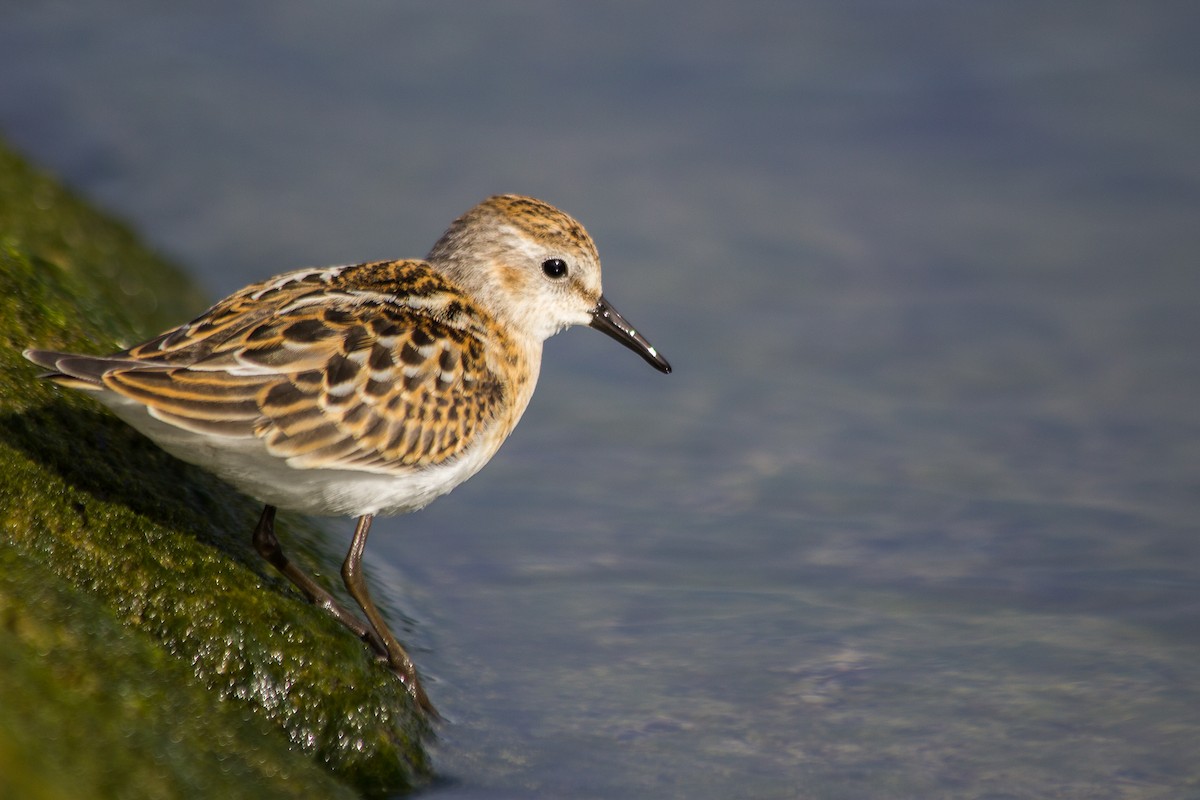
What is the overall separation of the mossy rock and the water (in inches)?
24.6

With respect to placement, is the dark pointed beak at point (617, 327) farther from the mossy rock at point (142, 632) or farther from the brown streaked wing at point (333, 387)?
the mossy rock at point (142, 632)

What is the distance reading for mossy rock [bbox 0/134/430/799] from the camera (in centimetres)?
386

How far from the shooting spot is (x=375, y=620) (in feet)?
19.3

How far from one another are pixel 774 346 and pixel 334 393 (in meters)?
4.94

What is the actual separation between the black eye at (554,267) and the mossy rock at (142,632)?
5.29 feet

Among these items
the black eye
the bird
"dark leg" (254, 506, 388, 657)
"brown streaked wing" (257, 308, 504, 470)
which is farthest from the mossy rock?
the black eye

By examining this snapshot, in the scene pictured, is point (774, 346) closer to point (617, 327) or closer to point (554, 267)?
point (617, 327)

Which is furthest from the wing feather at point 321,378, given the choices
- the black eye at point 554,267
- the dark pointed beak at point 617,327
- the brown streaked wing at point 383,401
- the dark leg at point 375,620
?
the dark pointed beak at point 617,327

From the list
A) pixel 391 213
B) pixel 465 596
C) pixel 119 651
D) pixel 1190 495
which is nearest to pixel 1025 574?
pixel 1190 495

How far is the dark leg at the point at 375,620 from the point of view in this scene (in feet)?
18.9

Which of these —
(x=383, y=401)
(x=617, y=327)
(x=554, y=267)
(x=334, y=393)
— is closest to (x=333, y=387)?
(x=334, y=393)

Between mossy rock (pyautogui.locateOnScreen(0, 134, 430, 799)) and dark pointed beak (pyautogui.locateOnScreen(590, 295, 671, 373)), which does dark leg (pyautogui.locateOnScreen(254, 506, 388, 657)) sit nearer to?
mossy rock (pyautogui.locateOnScreen(0, 134, 430, 799))

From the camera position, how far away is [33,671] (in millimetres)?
3850

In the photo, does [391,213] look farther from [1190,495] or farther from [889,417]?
[1190,495]
